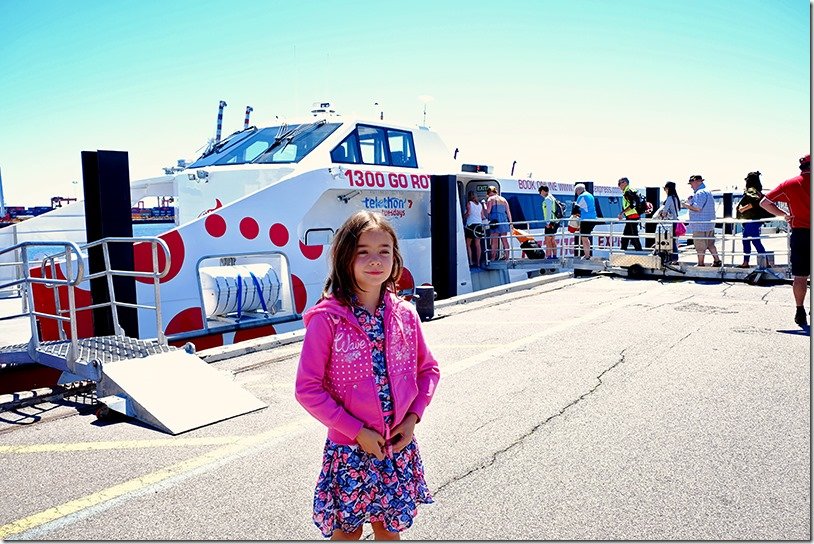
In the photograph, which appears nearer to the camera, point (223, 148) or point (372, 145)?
point (372, 145)

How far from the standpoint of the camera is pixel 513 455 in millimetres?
3795

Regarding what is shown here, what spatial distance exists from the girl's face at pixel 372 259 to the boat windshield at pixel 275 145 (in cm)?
897

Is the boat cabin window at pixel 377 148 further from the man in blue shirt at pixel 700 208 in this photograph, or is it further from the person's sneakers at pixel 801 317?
the person's sneakers at pixel 801 317

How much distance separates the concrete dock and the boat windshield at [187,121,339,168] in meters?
5.57

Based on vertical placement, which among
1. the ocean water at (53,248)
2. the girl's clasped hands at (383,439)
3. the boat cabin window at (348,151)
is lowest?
the girl's clasped hands at (383,439)

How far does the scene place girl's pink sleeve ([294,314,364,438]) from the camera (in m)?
2.20

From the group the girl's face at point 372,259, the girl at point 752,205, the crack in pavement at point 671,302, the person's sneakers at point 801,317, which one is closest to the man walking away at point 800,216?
the person's sneakers at point 801,317

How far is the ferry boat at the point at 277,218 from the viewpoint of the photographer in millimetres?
7891

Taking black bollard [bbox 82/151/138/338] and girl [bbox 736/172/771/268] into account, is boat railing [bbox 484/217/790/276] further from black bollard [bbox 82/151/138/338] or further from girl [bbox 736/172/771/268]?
black bollard [bbox 82/151/138/338]

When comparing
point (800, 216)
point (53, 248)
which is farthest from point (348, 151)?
point (800, 216)

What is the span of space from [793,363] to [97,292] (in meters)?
7.17

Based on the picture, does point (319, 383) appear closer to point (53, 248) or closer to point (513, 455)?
point (513, 455)

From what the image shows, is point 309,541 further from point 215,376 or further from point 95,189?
point 95,189

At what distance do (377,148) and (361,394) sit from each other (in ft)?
33.9
